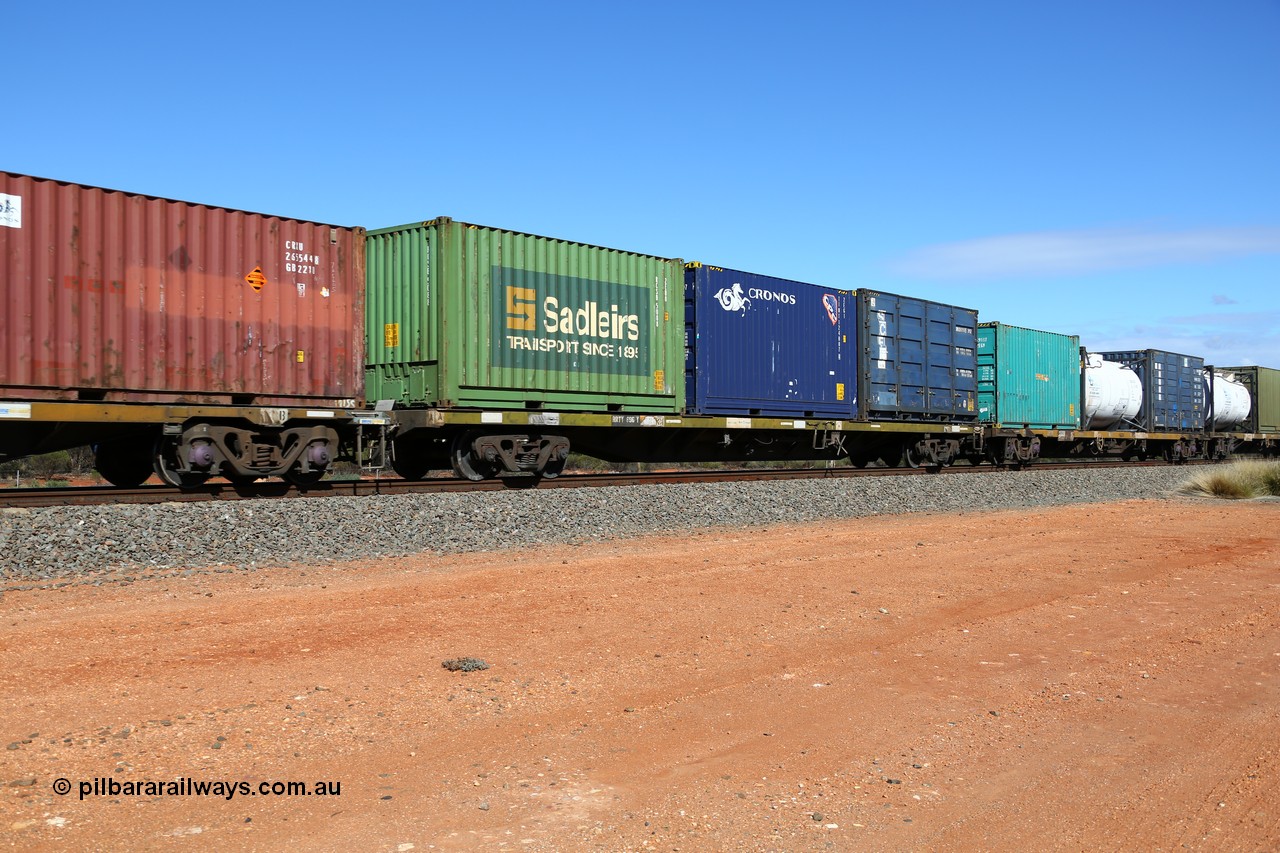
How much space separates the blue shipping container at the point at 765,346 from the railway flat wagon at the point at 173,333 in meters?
6.24

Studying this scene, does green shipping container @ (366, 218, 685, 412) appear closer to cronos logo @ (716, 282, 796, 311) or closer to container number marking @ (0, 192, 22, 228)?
cronos logo @ (716, 282, 796, 311)

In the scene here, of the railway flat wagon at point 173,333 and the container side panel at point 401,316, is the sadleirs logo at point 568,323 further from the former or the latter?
the railway flat wagon at point 173,333

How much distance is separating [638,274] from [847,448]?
8.00 metres

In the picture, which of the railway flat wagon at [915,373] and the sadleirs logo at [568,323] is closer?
the sadleirs logo at [568,323]

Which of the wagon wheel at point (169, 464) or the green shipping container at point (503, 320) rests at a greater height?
the green shipping container at point (503, 320)

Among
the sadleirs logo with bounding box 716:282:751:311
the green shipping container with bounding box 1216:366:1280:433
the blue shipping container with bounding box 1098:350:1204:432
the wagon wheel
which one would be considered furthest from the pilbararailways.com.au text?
the green shipping container with bounding box 1216:366:1280:433

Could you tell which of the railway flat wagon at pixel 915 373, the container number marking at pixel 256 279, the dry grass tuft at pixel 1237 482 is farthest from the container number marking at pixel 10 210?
the dry grass tuft at pixel 1237 482

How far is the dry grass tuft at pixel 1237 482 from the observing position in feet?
67.0

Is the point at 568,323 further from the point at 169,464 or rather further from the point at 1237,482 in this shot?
the point at 1237,482

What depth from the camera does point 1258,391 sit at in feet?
130

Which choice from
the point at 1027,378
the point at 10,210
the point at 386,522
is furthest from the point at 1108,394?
the point at 10,210

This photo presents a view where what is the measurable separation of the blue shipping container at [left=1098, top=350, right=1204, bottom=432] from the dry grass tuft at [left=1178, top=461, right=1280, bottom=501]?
9.88 metres

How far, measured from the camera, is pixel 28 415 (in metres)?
11.0

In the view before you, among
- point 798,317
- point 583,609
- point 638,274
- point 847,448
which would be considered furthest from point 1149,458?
point 583,609
